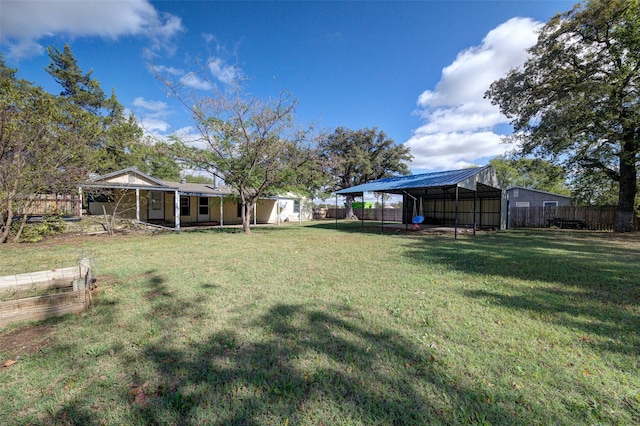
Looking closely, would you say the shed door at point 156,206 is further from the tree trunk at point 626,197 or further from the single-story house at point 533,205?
the tree trunk at point 626,197

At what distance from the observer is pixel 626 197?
13125mm

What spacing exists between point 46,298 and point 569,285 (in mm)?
7742

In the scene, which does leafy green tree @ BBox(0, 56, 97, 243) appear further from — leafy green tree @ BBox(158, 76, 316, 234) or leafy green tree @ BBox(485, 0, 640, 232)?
leafy green tree @ BBox(485, 0, 640, 232)

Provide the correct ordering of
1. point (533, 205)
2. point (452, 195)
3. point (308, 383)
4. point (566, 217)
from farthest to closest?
point (533, 205)
point (452, 195)
point (566, 217)
point (308, 383)

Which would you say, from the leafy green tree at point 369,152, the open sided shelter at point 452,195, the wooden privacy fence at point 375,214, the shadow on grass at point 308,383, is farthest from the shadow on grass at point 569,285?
the leafy green tree at point 369,152

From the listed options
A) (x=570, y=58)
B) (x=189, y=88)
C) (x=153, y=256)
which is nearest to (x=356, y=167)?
(x=570, y=58)

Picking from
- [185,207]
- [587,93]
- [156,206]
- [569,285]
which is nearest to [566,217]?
[587,93]

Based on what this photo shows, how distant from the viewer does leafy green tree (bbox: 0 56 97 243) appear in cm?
730

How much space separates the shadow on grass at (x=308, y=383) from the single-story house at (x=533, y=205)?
2038 cm

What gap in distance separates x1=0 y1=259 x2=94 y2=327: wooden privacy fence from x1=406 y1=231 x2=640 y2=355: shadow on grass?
5.44 meters

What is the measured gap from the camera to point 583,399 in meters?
1.87

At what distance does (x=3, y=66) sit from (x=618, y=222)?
126 ft

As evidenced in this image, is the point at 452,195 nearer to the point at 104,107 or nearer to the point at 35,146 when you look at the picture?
the point at 35,146

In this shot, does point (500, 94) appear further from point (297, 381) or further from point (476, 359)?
point (297, 381)
